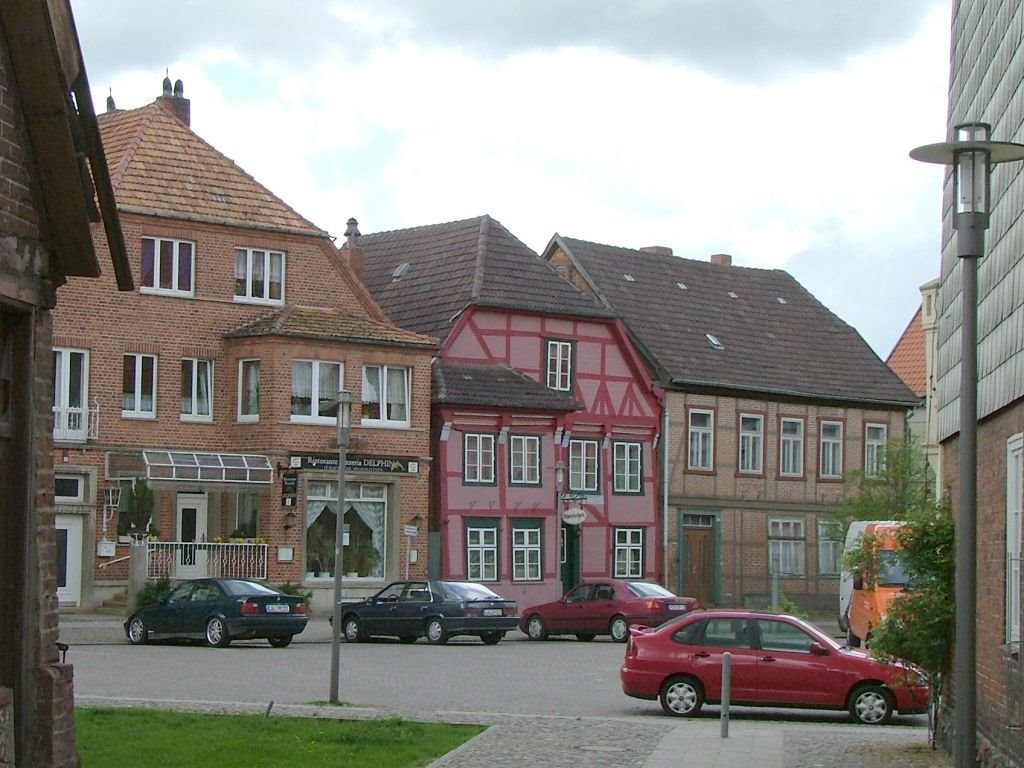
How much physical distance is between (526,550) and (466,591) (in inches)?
423

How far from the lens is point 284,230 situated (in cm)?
4494

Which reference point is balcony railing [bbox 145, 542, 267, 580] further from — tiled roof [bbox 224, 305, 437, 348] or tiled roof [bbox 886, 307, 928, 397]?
tiled roof [bbox 886, 307, 928, 397]

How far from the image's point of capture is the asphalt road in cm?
2341

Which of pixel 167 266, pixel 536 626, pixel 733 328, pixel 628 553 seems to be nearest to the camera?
pixel 536 626

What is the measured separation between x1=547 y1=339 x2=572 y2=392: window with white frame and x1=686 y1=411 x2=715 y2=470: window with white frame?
469 centimetres

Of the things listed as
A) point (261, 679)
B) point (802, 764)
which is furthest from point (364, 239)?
point (802, 764)

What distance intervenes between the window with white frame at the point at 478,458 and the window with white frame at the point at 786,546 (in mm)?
11721

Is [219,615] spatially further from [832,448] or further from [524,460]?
[832,448]

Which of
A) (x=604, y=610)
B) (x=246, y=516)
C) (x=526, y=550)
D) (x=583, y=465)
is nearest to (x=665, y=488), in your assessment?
(x=583, y=465)

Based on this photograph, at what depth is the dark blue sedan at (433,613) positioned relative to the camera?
3734 centimetres

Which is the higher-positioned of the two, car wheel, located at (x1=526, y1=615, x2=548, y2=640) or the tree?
the tree

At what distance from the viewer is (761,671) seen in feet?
74.5

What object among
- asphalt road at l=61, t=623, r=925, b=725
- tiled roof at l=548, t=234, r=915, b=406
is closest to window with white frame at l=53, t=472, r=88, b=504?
asphalt road at l=61, t=623, r=925, b=725

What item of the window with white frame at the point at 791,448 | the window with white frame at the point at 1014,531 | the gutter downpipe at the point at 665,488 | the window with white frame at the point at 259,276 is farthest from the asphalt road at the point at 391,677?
the window with white frame at the point at 791,448
